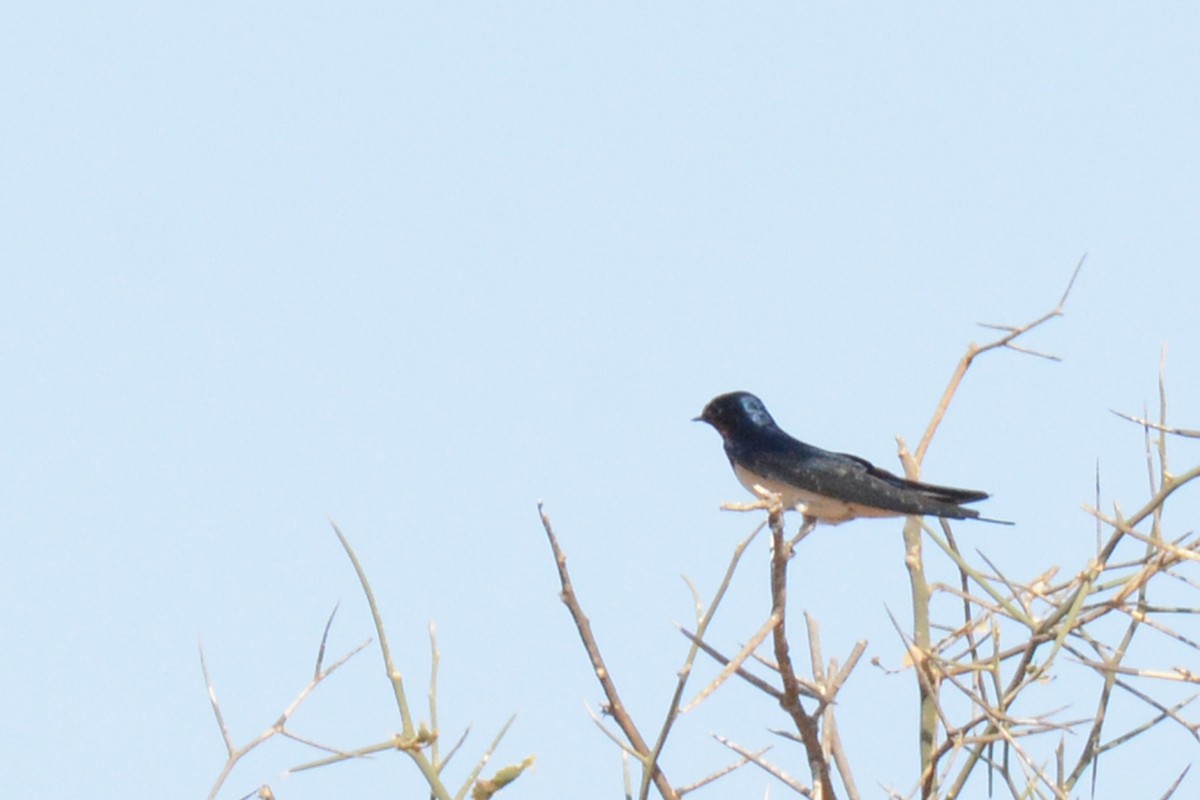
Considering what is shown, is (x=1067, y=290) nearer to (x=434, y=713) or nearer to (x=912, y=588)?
(x=912, y=588)

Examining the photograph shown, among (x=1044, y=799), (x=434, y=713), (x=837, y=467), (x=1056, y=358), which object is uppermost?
(x=837, y=467)

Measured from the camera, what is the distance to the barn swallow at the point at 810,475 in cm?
474

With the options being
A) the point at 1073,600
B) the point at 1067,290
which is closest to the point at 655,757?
the point at 1073,600

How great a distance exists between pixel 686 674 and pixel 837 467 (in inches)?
135

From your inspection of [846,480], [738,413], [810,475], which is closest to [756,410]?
[738,413]

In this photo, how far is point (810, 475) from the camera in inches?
225

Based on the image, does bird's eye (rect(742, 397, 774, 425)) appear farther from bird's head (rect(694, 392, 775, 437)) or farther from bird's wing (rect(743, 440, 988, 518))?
bird's wing (rect(743, 440, 988, 518))

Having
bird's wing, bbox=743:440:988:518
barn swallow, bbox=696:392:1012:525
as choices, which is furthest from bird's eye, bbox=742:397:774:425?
bird's wing, bbox=743:440:988:518

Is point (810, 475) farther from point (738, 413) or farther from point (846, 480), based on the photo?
point (738, 413)

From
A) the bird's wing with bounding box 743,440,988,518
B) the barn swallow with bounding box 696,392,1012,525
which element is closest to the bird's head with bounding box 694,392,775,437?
the barn swallow with bounding box 696,392,1012,525

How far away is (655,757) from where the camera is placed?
234cm

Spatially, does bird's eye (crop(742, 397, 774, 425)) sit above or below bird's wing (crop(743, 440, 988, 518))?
above

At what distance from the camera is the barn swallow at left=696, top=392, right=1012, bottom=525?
4738 mm

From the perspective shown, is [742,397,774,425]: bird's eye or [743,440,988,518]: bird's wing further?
[742,397,774,425]: bird's eye
